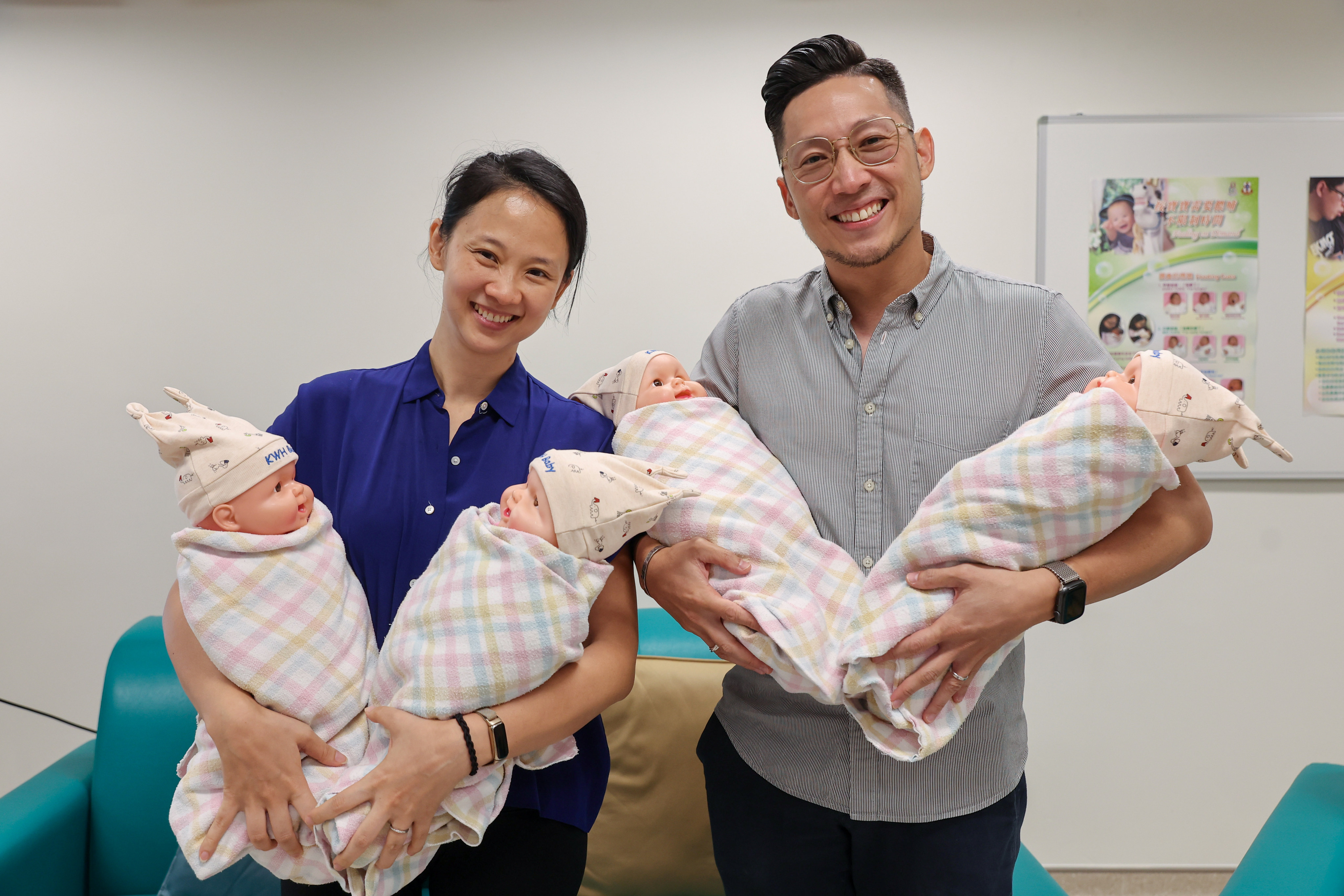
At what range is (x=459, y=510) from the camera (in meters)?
1.23

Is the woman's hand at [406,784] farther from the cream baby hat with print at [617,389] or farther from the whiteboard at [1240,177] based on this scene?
the whiteboard at [1240,177]

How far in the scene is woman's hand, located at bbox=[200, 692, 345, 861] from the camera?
1.04m

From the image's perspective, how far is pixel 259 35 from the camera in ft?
7.82

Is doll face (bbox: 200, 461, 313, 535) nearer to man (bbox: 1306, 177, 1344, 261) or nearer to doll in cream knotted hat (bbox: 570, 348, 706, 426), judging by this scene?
doll in cream knotted hat (bbox: 570, 348, 706, 426)

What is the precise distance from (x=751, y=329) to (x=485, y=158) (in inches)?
20.3

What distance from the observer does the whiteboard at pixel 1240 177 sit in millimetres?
2402

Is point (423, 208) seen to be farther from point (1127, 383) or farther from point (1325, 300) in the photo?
point (1325, 300)

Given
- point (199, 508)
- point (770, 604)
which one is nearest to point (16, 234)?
point (199, 508)

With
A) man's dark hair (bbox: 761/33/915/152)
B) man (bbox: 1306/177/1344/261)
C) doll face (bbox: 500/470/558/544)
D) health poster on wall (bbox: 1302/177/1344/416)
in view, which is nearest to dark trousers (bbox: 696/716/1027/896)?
doll face (bbox: 500/470/558/544)

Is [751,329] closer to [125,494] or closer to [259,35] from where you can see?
[259,35]

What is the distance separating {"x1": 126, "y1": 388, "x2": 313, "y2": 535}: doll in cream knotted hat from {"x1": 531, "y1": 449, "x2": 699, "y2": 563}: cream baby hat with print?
1.16ft

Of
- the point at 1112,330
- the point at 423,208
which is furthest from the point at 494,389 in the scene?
the point at 1112,330

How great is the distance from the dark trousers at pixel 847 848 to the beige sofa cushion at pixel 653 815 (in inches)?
22.7

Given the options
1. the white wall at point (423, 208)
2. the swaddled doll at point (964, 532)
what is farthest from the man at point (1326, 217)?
the swaddled doll at point (964, 532)
